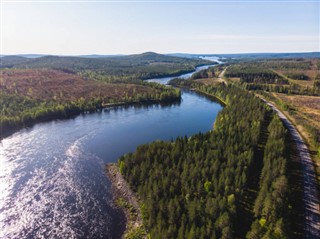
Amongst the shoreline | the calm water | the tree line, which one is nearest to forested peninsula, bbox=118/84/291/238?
the shoreline

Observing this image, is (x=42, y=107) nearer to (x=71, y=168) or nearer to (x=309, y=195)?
(x=71, y=168)

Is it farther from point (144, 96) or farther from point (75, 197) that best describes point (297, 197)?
point (144, 96)

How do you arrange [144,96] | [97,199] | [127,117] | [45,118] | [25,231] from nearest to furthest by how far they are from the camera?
[25,231]
[97,199]
[45,118]
[127,117]
[144,96]

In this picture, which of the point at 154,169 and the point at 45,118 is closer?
the point at 154,169

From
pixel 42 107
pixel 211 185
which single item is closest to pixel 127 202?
pixel 211 185

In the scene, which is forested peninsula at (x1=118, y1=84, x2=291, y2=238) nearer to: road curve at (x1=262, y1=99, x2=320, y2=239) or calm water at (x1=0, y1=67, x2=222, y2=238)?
road curve at (x1=262, y1=99, x2=320, y2=239)

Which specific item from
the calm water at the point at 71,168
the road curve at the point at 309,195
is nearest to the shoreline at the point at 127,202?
the calm water at the point at 71,168

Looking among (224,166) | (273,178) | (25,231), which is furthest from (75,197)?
(273,178)

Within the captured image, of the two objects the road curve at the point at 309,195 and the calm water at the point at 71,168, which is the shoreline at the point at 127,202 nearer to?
the calm water at the point at 71,168
